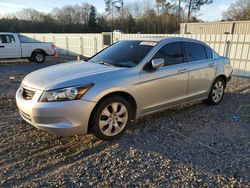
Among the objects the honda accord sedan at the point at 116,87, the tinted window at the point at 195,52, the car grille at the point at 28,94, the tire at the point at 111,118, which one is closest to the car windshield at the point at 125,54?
the honda accord sedan at the point at 116,87

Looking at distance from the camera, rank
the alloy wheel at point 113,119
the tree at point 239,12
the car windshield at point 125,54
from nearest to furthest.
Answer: the alloy wheel at point 113,119 < the car windshield at point 125,54 < the tree at point 239,12

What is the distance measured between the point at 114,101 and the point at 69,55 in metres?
17.4

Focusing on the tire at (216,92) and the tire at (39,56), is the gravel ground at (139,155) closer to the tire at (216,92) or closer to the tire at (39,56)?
the tire at (216,92)

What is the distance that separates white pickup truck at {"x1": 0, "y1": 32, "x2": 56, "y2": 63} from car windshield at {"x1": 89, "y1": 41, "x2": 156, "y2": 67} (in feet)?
34.6

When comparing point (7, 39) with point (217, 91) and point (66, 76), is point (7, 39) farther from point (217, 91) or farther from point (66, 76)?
point (217, 91)

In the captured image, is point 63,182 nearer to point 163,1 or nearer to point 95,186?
point 95,186

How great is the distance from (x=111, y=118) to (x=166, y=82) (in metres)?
1.25

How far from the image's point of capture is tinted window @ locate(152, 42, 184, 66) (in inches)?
169

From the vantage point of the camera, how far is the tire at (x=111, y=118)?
11.6ft

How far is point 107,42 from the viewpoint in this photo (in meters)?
16.1

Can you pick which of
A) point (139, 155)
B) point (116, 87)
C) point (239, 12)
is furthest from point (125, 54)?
point (239, 12)

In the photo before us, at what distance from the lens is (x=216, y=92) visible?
18.5ft

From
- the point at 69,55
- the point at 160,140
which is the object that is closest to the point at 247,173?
the point at 160,140

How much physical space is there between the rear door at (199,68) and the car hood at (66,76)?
1735mm
